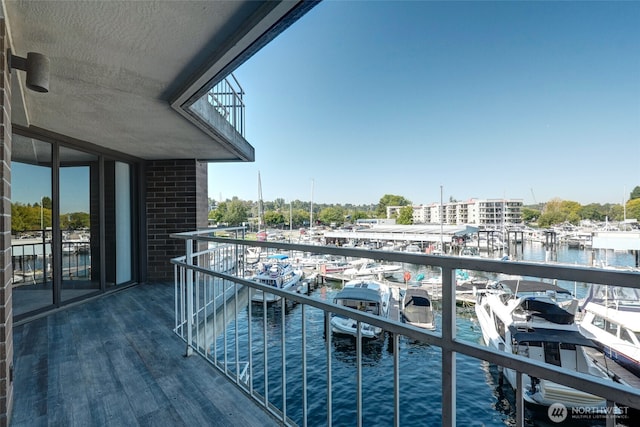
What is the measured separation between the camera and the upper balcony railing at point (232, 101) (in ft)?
14.6

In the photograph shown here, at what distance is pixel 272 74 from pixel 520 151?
29003mm

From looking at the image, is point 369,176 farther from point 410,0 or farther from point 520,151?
point 410,0

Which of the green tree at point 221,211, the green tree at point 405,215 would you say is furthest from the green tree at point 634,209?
the green tree at point 221,211

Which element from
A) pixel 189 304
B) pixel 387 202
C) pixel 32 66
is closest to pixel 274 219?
pixel 387 202

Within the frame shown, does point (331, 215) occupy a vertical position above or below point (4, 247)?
below

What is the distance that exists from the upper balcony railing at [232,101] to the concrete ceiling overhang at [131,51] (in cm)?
108

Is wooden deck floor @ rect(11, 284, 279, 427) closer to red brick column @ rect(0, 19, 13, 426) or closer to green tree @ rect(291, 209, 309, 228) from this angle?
red brick column @ rect(0, 19, 13, 426)

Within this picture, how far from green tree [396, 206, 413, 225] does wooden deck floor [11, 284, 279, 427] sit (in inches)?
1532

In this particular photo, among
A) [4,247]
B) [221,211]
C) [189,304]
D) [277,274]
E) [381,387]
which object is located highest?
[221,211]

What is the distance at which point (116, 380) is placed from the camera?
2244 millimetres

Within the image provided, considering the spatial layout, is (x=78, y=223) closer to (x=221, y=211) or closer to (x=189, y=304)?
(x=189, y=304)

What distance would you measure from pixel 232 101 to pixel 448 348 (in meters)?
4.84

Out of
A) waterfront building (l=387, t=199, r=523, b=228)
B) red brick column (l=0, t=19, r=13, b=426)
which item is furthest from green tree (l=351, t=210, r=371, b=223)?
red brick column (l=0, t=19, r=13, b=426)

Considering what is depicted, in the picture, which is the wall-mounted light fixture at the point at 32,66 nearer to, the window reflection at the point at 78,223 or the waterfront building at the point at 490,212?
the window reflection at the point at 78,223
